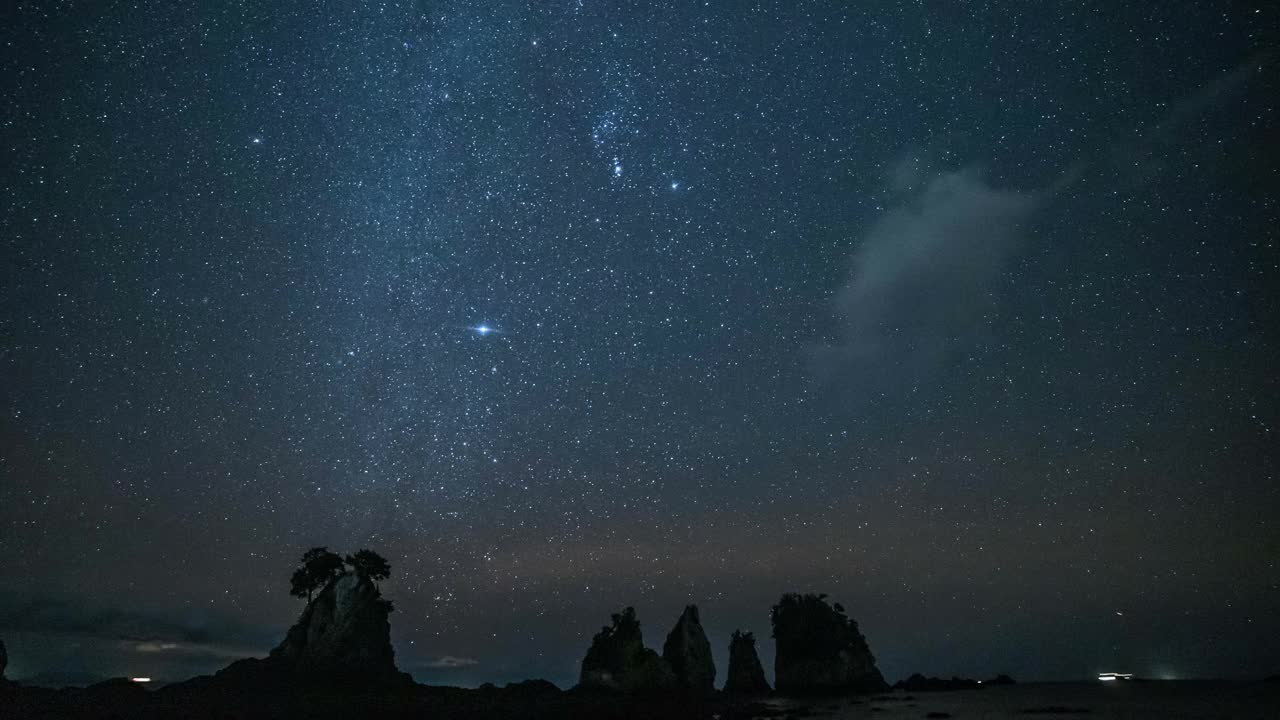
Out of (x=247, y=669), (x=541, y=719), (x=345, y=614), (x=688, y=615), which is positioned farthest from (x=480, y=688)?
(x=688, y=615)

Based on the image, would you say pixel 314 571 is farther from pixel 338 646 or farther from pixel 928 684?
pixel 928 684

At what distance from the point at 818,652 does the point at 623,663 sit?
49.5 m

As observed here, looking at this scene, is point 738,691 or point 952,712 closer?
point 952,712

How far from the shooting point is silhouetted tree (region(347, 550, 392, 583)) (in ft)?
308

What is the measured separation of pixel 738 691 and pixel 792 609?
66.1ft

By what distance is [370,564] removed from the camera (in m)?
95.0

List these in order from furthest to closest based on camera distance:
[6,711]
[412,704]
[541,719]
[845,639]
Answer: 1. [845,639]
2. [412,704]
3. [541,719]
4. [6,711]

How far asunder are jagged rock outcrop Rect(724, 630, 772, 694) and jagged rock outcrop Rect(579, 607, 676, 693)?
96.3ft

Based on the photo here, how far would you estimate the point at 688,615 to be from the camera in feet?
418

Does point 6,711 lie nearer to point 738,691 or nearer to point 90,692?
point 90,692

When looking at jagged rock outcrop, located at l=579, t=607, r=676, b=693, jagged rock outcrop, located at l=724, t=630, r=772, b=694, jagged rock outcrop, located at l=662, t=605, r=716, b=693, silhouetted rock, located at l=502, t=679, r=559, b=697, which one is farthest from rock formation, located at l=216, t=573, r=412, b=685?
jagged rock outcrop, located at l=724, t=630, r=772, b=694

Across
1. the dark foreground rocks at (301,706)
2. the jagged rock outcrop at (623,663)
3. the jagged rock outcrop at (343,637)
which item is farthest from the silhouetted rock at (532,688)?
the jagged rock outcrop at (343,637)

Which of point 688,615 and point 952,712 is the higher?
point 688,615

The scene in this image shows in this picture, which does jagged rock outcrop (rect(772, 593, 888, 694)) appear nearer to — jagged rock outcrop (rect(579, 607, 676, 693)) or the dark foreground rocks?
jagged rock outcrop (rect(579, 607, 676, 693))
